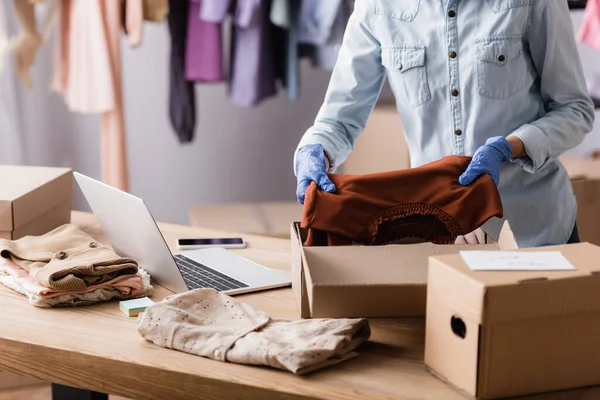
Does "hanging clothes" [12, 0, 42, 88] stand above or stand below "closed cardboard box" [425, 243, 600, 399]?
above

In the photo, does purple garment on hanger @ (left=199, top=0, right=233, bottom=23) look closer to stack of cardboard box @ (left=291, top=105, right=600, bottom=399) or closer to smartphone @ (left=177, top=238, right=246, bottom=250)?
smartphone @ (left=177, top=238, right=246, bottom=250)

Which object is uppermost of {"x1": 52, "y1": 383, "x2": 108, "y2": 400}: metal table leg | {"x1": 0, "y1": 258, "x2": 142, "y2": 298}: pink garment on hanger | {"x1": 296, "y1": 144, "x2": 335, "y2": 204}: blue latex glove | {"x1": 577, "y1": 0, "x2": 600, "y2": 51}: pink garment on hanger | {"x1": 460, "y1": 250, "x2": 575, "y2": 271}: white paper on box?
{"x1": 577, "y1": 0, "x2": 600, "y2": 51}: pink garment on hanger

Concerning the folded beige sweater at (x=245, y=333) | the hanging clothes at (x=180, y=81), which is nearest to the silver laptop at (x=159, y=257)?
the folded beige sweater at (x=245, y=333)

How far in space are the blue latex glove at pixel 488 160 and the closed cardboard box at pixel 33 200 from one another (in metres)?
0.91

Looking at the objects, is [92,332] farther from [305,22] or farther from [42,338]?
[305,22]

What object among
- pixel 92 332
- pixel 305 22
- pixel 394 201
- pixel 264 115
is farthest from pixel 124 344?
pixel 264 115

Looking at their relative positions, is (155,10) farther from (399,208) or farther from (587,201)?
(399,208)

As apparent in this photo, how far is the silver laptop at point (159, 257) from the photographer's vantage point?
1458mm

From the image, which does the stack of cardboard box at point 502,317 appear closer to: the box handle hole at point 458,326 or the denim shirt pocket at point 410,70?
the box handle hole at point 458,326

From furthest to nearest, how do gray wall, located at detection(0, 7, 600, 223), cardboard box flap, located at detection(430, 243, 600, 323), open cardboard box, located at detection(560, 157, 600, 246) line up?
gray wall, located at detection(0, 7, 600, 223) < open cardboard box, located at detection(560, 157, 600, 246) < cardboard box flap, located at detection(430, 243, 600, 323)

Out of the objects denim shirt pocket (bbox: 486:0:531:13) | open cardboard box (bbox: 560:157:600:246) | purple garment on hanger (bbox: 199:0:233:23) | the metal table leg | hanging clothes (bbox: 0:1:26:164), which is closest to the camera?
the metal table leg

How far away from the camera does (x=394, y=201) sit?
55.6 inches

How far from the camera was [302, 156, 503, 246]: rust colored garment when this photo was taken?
1386 mm

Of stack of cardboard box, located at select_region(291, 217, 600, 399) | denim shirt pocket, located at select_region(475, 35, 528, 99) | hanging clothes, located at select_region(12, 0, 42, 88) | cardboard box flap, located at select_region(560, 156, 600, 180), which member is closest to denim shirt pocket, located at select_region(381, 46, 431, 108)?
denim shirt pocket, located at select_region(475, 35, 528, 99)
